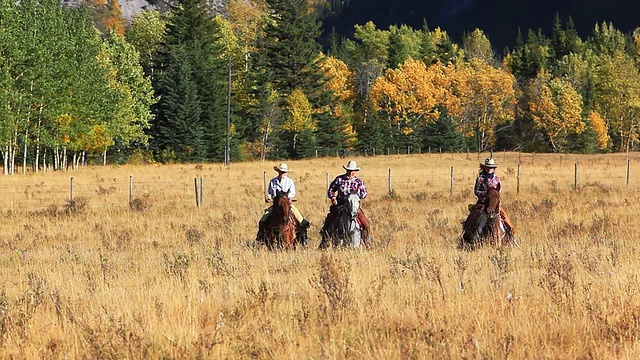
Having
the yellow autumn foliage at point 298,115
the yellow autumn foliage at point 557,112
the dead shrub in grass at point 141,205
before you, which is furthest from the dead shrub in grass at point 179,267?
the yellow autumn foliage at point 557,112

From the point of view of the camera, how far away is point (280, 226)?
1377 cm

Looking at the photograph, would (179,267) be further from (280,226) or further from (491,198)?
(491,198)

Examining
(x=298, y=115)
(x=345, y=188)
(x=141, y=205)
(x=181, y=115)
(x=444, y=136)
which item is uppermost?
(x=298, y=115)

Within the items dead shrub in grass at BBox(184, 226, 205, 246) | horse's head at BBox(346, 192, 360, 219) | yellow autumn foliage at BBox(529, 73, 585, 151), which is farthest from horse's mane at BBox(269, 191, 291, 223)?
yellow autumn foliage at BBox(529, 73, 585, 151)

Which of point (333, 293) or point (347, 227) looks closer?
point (333, 293)

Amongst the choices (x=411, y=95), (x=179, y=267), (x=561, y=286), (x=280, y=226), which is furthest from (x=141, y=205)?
(x=411, y=95)

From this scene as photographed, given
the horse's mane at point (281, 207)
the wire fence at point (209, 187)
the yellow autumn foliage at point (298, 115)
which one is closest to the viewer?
the horse's mane at point (281, 207)

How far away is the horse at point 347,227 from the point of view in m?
13.5

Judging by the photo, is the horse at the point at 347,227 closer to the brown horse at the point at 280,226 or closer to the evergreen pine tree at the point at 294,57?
the brown horse at the point at 280,226

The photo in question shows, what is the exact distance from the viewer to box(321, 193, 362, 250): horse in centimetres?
1352

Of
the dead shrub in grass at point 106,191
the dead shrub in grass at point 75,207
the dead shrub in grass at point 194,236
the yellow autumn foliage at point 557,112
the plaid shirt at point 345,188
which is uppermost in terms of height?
the yellow autumn foliage at point 557,112

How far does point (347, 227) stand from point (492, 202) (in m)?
2.66

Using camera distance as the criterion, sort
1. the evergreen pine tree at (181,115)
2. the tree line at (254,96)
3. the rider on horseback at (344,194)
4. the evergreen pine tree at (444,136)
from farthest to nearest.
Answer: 1. the evergreen pine tree at (444,136)
2. the evergreen pine tree at (181,115)
3. the tree line at (254,96)
4. the rider on horseback at (344,194)

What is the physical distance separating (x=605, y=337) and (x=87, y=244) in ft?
43.6
